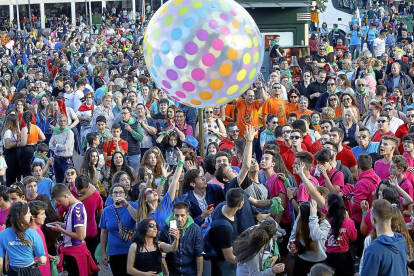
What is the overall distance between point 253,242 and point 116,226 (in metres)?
1.73

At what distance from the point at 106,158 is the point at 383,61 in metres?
8.67

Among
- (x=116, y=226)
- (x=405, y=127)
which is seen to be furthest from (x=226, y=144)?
(x=116, y=226)

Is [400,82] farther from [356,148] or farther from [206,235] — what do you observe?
[206,235]

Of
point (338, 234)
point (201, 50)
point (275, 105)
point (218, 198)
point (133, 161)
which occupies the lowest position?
point (133, 161)

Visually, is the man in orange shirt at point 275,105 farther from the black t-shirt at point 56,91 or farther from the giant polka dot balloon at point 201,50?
the giant polka dot balloon at point 201,50

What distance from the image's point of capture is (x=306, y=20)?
19812 millimetres

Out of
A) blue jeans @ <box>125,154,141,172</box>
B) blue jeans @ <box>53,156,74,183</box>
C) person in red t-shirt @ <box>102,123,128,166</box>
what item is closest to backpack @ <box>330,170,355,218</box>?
person in red t-shirt @ <box>102,123,128,166</box>

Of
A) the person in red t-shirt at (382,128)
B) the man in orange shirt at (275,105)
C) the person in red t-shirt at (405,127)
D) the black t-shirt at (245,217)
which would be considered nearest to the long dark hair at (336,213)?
the black t-shirt at (245,217)

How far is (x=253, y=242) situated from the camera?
6.11 metres

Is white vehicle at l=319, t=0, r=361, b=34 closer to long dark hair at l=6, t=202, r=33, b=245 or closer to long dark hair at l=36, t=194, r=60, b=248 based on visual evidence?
long dark hair at l=36, t=194, r=60, b=248

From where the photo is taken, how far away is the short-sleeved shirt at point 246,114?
Answer: 39.5 ft

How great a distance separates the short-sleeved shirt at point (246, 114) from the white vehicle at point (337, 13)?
18686 millimetres

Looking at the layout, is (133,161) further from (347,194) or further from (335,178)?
(347,194)

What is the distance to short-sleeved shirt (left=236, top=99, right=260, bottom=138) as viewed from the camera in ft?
39.5
